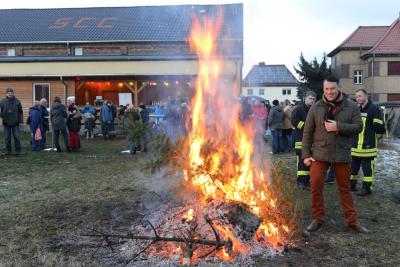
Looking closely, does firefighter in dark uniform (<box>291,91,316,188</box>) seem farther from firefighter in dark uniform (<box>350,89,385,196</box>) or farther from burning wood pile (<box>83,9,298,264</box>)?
burning wood pile (<box>83,9,298,264</box>)

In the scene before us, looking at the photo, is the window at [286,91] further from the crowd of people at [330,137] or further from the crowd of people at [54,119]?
the crowd of people at [330,137]

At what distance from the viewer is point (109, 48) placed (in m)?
32.7

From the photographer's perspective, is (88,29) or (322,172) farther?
(88,29)

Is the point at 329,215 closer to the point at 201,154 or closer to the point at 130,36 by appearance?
the point at 201,154

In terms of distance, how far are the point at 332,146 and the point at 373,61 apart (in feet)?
125

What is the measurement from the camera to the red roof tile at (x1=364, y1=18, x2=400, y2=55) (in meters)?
39.3

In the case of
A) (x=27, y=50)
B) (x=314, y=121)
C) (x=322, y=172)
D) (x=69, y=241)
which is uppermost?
(x=27, y=50)

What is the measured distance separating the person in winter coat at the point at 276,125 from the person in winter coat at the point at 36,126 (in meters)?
7.63

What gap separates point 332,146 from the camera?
17.7 feet

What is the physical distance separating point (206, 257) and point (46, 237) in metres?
2.14

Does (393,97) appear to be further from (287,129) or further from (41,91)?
(41,91)

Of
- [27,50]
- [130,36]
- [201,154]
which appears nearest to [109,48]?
[130,36]

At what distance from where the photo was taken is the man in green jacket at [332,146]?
5.37 metres

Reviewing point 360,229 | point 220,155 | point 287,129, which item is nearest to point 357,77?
point 287,129
